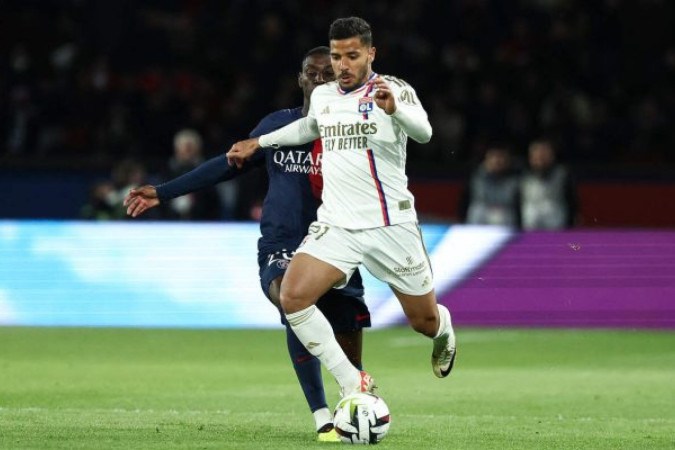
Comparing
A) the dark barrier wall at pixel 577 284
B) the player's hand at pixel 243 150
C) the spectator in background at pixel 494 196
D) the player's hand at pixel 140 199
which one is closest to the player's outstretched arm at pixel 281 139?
the player's hand at pixel 243 150

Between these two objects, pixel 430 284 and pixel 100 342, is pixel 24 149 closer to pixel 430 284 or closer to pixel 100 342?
pixel 100 342

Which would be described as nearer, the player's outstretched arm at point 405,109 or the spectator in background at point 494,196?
the player's outstretched arm at point 405,109

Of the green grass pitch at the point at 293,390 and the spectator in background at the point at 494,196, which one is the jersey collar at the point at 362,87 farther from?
the spectator in background at the point at 494,196

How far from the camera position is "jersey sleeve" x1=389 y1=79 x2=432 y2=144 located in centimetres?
743

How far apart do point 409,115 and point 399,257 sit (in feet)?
2.58

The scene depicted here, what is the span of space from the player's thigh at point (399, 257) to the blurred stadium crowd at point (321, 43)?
33.7 feet

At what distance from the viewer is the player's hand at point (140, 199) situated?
26.9ft

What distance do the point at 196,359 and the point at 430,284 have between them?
4.88m

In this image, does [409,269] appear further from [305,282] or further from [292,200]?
[292,200]

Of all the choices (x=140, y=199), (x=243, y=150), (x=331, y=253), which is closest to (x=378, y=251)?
(x=331, y=253)

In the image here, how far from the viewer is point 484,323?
15.0 metres

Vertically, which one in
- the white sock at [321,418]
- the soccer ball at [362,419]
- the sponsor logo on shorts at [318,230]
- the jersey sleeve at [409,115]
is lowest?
the white sock at [321,418]

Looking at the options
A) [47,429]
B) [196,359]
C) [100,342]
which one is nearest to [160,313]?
[100,342]

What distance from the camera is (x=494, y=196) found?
16.1m
